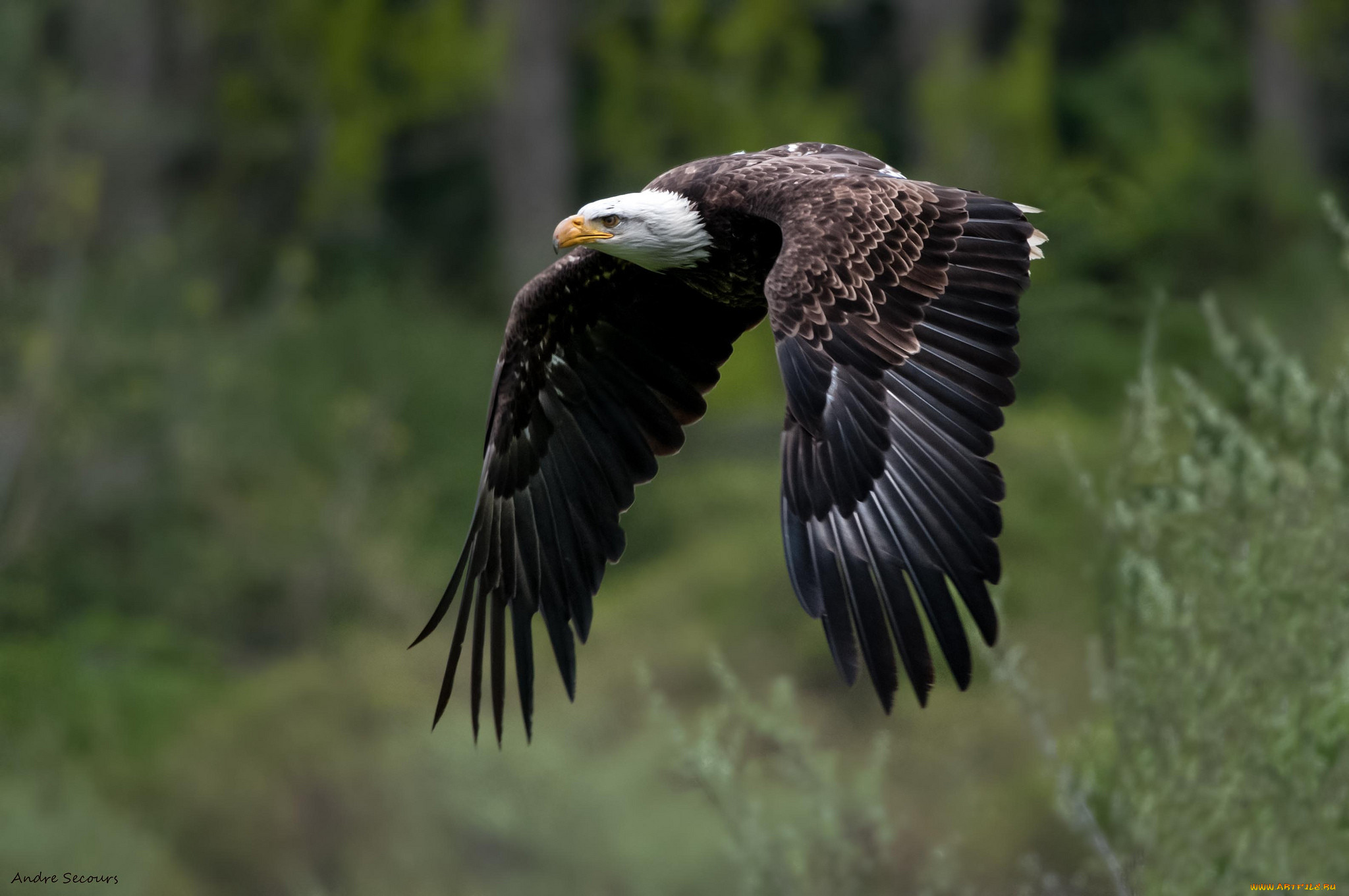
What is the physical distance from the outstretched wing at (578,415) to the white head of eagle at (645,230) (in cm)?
47

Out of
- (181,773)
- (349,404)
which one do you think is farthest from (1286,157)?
(181,773)

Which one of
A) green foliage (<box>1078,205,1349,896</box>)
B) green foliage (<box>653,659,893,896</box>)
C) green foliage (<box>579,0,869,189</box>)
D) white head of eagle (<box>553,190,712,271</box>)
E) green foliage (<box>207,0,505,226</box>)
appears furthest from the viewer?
green foliage (<box>207,0,505,226</box>)

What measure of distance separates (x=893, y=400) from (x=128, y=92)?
1512cm

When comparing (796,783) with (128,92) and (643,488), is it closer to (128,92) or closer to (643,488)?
(643,488)

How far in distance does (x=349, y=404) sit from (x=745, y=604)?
3.63 metres

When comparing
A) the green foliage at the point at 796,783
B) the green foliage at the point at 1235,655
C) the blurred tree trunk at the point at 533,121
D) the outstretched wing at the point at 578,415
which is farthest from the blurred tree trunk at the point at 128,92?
the green foliage at the point at 1235,655

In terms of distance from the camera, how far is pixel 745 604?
12359 millimetres

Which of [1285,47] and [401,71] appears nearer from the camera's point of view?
[401,71]

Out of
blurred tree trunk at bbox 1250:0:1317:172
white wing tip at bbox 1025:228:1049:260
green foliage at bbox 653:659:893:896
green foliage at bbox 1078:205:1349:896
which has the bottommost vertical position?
blurred tree trunk at bbox 1250:0:1317:172

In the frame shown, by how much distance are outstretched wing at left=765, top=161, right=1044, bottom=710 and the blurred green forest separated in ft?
2.40

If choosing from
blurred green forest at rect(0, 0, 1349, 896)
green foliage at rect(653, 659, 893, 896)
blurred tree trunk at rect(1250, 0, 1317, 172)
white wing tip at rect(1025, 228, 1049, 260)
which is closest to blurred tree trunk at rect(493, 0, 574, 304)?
blurred green forest at rect(0, 0, 1349, 896)

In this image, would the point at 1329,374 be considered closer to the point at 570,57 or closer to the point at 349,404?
the point at 349,404

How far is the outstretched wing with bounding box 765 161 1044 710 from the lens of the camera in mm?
4250

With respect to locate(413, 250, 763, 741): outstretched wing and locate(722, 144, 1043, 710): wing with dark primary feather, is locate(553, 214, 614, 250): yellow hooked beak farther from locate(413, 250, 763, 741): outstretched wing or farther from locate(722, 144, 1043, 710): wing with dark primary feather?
locate(722, 144, 1043, 710): wing with dark primary feather
